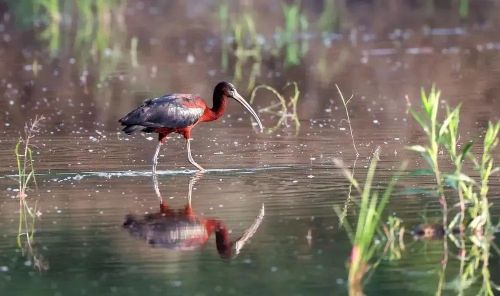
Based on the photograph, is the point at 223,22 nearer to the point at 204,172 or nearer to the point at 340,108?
the point at 340,108

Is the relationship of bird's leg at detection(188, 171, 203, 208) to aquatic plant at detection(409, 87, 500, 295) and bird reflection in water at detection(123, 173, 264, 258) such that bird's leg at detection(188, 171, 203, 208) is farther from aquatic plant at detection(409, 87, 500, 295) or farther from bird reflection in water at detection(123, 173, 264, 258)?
aquatic plant at detection(409, 87, 500, 295)

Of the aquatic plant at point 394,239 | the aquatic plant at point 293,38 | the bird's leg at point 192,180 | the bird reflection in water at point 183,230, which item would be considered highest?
the aquatic plant at point 394,239

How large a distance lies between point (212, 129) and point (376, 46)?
33.0ft

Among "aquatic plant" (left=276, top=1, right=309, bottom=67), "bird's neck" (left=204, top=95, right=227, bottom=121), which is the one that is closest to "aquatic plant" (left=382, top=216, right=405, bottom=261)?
"bird's neck" (left=204, top=95, right=227, bottom=121)

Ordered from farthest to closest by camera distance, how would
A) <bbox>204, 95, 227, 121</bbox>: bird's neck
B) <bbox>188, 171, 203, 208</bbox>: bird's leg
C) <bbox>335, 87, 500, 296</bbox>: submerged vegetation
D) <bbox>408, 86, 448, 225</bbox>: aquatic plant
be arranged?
1. <bbox>204, 95, 227, 121</bbox>: bird's neck
2. <bbox>188, 171, 203, 208</bbox>: bird's leg
3. <bbox>408, 86, 448, 225</bbox>: aquatic plant
4. <bbox>335, 87, 500, 296</bbox>: submerged vegetation

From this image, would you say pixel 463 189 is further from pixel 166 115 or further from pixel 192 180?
pixel 166 115

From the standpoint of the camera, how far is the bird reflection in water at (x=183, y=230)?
9.36m

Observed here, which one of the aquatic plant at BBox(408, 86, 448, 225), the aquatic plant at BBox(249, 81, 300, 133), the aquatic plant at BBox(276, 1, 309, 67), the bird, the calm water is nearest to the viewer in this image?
the calm water

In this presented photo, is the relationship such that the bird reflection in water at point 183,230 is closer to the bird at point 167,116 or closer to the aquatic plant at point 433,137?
the aquatic plant at point 433,137

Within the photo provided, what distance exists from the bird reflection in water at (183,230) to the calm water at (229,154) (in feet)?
0.26

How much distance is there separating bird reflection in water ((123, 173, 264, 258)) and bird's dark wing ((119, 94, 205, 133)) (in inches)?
91.9

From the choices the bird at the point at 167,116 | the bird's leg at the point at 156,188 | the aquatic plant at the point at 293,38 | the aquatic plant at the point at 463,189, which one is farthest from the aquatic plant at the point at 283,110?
the aquatic plant at the point at 463,189

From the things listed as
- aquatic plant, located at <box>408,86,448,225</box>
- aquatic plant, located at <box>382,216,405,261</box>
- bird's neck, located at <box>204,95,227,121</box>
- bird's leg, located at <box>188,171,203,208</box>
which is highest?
aquatic plant, located at <box>408,86,448,225</box>

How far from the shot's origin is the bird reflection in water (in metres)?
9.36
